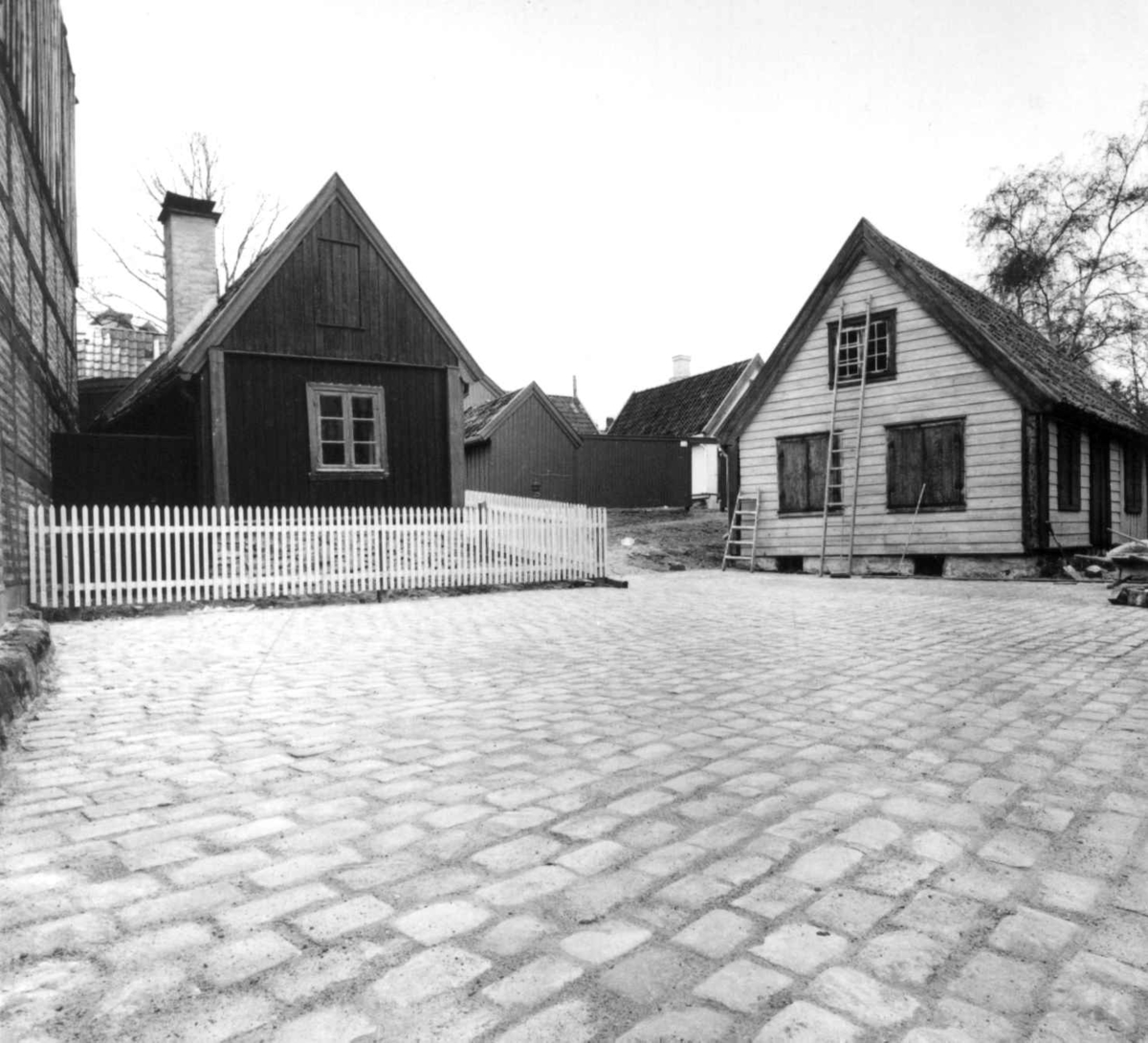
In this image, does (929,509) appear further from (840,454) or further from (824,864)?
(824,864)

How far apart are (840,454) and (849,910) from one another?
1510 centimetres

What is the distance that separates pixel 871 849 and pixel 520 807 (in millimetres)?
1140

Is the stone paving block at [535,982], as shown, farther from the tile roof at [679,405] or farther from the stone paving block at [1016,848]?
the tile roof at [679,405]

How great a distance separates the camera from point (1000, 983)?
5.88 ft

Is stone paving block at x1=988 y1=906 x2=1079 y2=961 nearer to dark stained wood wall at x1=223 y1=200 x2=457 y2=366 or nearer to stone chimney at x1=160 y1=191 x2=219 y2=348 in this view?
dark stained wood wall at x1=223 y1=200 x2=457 y2=366

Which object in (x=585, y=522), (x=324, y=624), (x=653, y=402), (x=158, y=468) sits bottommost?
(x=324, y=624)

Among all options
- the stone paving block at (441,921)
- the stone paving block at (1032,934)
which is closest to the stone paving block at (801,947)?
the stone paving block at (1032,934)

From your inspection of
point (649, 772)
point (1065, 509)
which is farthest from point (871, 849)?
point (1065, 509)

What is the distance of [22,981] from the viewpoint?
180 centimetres

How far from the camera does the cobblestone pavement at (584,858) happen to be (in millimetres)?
1716

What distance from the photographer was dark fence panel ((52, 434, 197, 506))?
49.7 ft

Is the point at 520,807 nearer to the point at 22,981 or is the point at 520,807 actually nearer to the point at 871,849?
the point at 871,849

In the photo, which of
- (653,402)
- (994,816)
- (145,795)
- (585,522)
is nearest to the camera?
(994,816)

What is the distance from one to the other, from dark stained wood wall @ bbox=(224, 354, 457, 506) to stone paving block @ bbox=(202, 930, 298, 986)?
45.3 ft
